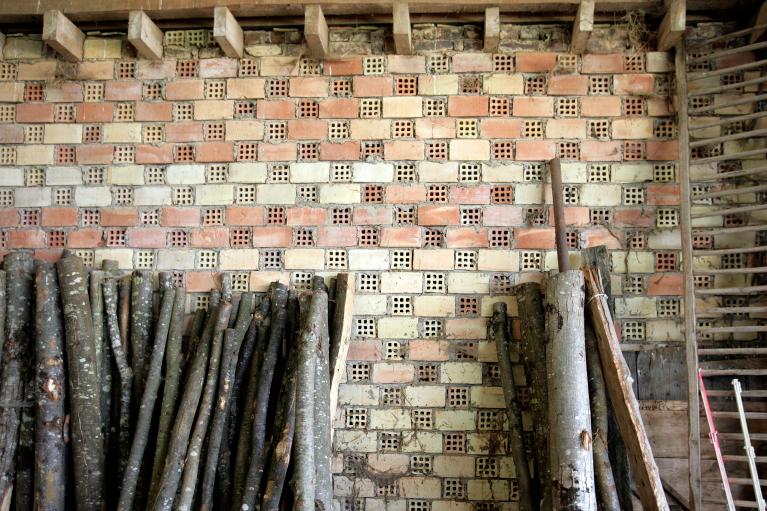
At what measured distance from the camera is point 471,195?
417 cm

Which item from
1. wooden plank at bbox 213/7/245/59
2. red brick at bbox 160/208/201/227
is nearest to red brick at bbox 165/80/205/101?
wooden plank at bbox 213/7/245/59

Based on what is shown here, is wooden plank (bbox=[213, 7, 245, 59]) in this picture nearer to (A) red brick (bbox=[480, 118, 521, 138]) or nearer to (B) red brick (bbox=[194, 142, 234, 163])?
(B) red brick (bbox=[194, 142, 234, 163])

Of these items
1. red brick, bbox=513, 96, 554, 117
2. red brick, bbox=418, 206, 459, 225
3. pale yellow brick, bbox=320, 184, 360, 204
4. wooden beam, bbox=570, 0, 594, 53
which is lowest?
red brick, bbox=418, 206, 459, 225

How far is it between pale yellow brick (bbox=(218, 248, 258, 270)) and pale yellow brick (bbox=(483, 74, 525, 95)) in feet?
6.16

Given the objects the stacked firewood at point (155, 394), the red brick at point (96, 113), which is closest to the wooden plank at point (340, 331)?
the stacked firewood at point (155, 394)

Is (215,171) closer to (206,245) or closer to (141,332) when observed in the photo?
(206,245)

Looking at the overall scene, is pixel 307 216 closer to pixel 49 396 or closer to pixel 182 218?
pixel 182 218

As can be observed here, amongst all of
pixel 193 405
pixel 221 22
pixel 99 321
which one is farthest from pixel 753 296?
pixel 99 321

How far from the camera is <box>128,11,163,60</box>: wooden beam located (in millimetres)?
4133

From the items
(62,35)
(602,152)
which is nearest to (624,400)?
(602,152)

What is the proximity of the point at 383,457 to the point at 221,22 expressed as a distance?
9.57 ft

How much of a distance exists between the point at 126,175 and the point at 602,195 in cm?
315

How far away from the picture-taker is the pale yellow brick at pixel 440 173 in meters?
4.19

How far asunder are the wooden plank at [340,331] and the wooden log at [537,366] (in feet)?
3.46
